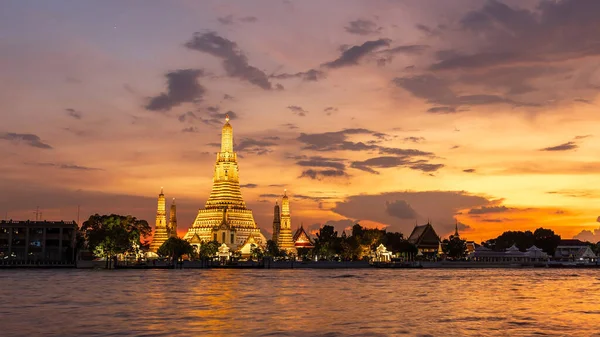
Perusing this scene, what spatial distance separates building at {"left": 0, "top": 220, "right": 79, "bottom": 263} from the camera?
155 metres

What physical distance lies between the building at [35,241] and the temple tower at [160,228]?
30497mm

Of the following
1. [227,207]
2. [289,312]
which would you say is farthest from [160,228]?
[289,312]

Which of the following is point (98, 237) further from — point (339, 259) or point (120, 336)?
point (120, 336)

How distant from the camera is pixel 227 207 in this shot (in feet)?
631

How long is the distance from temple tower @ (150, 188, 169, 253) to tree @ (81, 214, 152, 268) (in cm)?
2524

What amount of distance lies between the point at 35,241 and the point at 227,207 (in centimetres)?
5088

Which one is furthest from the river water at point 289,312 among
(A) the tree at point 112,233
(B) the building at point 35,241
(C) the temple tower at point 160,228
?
(C) the temple tower at point 160,228

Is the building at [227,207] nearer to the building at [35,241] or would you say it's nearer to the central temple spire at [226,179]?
the central temple spire at [226,179]

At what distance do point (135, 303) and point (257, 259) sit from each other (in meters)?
121

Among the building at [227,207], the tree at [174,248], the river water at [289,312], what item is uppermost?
the building at [227,207]

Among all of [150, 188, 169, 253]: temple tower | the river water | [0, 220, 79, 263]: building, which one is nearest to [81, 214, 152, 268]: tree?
[0, 220, 79, 263]: building

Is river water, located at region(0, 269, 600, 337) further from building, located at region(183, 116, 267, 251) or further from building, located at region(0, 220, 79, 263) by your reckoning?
building, located at region(183, 116, 267, 251)

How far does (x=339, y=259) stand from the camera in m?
194

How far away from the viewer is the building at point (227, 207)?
190875mm
